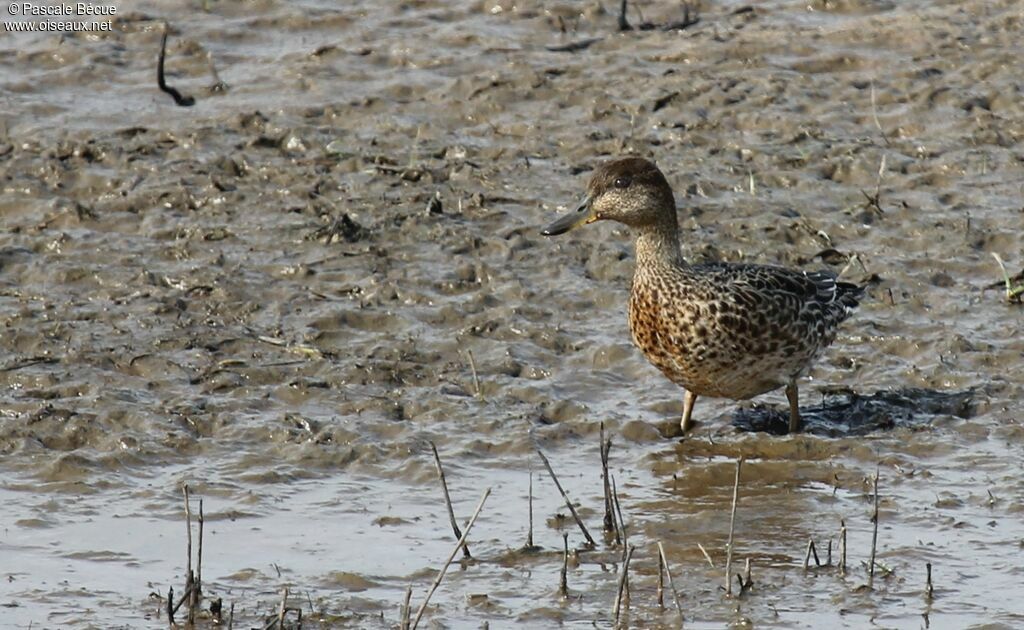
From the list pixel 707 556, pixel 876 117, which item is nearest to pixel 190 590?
pixel 707 556

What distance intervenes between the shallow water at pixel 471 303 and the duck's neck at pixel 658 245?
61 cm

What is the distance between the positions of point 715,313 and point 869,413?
924mm

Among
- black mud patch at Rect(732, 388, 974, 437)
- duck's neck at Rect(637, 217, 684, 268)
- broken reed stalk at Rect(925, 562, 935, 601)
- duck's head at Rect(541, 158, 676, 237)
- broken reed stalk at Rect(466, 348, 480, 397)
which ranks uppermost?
duck's head at Rect(541, 158, 676, 237)

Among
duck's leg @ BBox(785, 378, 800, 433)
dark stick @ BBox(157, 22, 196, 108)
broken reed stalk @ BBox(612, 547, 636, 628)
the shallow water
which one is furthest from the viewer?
dark stick @ BBox(157, 22, 196, 108)

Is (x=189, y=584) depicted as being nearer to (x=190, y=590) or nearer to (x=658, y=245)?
(x=190, y=590)

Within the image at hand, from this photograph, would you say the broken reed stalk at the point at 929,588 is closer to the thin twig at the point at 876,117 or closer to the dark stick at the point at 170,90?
the thin twig at the point at 876,117

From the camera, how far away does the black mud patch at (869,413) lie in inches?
336

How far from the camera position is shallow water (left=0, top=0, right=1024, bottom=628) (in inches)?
280

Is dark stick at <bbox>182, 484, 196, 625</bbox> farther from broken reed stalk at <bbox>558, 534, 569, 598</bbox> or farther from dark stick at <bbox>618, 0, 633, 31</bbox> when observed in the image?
dark stick at <bbox>618, 0, 633, 31</bbox>

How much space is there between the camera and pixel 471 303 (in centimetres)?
953

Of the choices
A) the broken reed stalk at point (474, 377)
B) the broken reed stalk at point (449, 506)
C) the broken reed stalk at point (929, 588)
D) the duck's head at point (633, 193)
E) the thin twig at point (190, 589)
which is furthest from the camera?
the duck's head at point (633, 193)

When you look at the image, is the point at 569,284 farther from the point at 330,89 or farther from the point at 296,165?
the point at 330,89

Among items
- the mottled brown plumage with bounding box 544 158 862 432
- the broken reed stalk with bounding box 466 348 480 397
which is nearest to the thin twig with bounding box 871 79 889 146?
the mottled brown plumage with bounding box 544 158 862 432

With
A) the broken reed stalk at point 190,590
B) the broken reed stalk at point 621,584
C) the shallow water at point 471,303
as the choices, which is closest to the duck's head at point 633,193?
the shallow water at point 471,303
